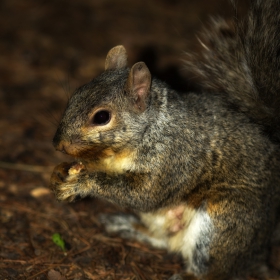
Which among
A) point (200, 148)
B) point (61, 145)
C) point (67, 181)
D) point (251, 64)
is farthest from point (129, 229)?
point (251, 64)

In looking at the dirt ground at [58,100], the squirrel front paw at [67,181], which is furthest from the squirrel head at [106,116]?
the dirt ground at [58,100]

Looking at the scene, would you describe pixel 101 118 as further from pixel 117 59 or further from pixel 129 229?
pixel 129 229

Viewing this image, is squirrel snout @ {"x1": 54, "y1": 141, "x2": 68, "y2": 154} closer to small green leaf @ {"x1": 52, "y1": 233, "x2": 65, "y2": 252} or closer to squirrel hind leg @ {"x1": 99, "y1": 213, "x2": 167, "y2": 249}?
small green leaf @ {"x1": 52, "y1": 233, "x2": 65, "y2": 252}

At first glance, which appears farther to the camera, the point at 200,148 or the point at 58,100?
the point at 58,100

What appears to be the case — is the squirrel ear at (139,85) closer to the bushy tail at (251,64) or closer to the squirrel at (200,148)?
the squirrel at (200,148)

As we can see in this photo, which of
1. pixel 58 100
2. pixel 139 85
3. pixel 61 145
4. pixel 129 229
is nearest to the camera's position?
pixel 61 145

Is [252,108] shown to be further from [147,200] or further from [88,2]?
[88,2]
